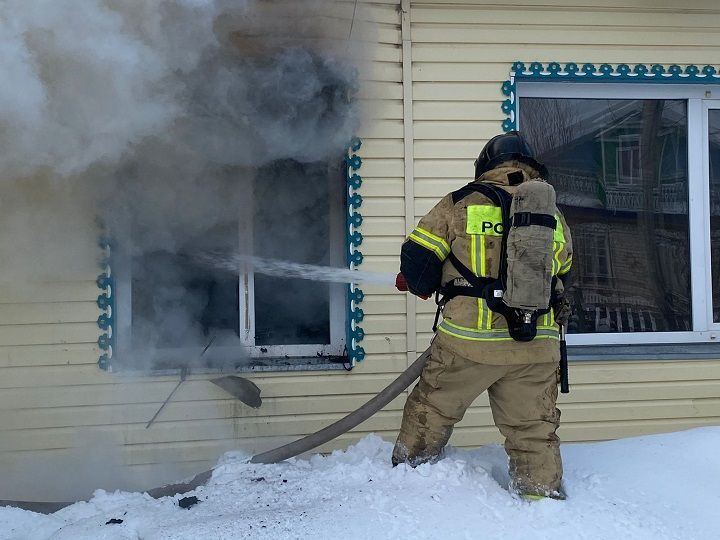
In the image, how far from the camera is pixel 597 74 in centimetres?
459

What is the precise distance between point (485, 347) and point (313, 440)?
45.9 inches

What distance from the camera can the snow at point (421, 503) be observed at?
2.68 metres

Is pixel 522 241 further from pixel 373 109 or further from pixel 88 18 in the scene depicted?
pixel 88 18

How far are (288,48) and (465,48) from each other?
1.25 meters

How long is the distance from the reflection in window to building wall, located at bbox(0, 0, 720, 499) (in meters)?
0.36

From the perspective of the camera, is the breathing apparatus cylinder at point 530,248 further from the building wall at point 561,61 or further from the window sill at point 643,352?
the window sill at point 643,352

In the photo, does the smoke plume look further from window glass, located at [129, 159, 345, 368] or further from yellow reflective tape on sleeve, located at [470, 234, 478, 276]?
yellow reflective tape on sleeve, located at [470, 234, 478, 276]

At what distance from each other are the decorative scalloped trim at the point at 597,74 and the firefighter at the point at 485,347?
1.47 meters

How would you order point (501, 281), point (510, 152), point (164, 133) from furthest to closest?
point (164, 133)
point (510, 152)
point (501, 281)

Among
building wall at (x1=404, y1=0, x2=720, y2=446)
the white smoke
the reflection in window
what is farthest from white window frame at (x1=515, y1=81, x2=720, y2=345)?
the white smoke

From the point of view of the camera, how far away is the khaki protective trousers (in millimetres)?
2963

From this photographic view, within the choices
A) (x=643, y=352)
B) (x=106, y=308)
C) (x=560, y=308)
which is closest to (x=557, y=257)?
(x=560, y=308)

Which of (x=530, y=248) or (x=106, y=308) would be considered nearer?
(x=530, y=248)

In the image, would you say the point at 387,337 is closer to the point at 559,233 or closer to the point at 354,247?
the point at 354,247
